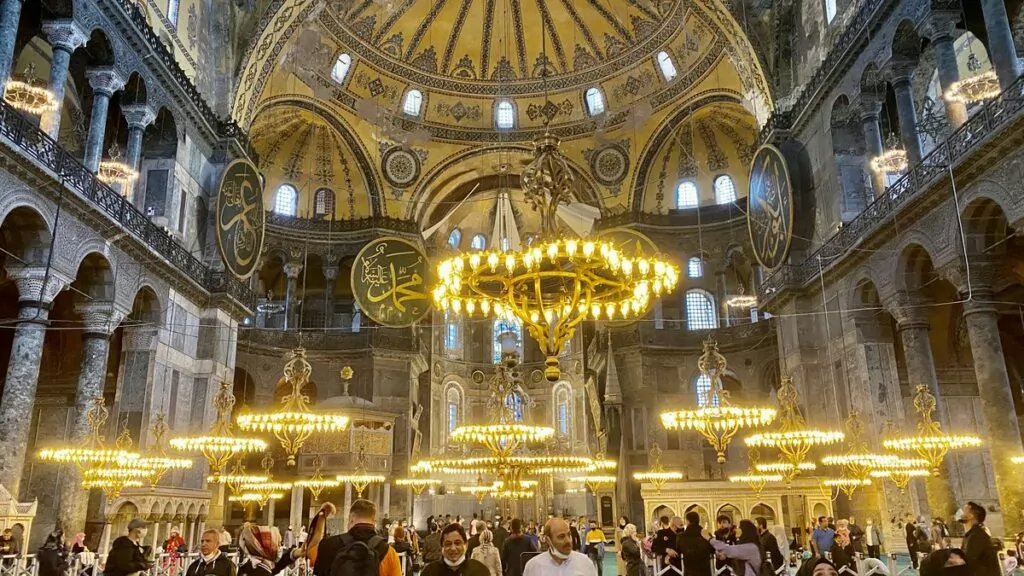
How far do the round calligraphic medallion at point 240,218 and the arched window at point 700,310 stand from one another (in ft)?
41.4

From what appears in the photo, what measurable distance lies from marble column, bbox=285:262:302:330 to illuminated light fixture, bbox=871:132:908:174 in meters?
15.8

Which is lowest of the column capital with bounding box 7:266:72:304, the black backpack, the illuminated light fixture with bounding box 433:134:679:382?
the black backpack

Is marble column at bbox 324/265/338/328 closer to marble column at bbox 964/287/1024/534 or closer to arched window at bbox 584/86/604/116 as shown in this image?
arched window at bbox 584/86/604/116

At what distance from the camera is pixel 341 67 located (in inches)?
817

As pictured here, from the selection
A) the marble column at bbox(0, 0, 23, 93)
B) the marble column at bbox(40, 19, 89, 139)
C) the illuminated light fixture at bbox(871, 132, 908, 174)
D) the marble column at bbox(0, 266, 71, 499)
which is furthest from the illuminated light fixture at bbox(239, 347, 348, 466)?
the illuminated light fixture at bbox(871, 132, 908, 174)

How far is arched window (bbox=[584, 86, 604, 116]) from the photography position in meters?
22.4

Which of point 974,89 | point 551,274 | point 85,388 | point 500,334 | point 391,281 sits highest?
point 974,89

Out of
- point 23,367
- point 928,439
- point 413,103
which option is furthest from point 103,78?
point 928,439

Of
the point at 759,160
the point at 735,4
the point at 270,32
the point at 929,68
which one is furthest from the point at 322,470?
the point at 929,68

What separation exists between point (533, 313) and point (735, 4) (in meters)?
11.3

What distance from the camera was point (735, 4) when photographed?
1684cm

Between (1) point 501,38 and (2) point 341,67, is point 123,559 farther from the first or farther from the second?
(1) point 501,38

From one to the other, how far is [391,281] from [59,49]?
808cm

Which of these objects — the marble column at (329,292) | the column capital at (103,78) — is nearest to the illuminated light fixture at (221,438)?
the column capital at (103,78)
